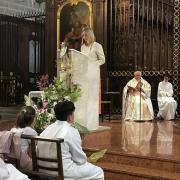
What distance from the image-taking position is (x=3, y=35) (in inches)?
648

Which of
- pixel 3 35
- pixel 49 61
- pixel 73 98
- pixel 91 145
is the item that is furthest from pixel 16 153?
pixel 3 35

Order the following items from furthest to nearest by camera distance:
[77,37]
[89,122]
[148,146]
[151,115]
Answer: [77,37] < [151,115] < [89,122] < [148,146]

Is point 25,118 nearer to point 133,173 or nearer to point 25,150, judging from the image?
point 25,150

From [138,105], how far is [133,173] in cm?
601

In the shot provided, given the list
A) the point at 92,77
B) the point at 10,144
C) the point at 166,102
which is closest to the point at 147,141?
the point at 92,77

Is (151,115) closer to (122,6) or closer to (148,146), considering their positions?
(122,6)

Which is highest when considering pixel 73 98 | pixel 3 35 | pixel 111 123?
pixel 3 35

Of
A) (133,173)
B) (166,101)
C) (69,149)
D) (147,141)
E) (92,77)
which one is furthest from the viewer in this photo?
(166,101)

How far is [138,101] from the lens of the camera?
1134cm

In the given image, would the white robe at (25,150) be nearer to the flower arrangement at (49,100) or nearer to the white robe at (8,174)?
the white robe at (8,174)

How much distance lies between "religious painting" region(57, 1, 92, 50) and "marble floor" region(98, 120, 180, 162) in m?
5.31

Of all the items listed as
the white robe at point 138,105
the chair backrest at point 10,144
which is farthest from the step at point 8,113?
the chair backrest at point 10,144

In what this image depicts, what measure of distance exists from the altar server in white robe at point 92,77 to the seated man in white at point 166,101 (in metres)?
4.29

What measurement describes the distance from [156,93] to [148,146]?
6.25m
